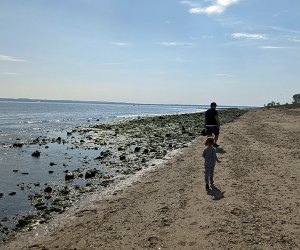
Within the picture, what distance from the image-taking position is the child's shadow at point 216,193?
1212cm

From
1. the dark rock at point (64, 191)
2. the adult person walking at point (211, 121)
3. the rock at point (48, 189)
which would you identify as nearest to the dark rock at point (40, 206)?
the dark rock at point (64, 191)

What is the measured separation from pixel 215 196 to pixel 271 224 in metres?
2.91

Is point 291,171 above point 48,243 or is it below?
above

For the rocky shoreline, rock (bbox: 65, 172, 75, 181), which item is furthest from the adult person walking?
rock (bbox: 65, 172, 75, 181)

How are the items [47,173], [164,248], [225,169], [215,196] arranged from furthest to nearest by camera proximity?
[47,173], [225,169], [215,196], [164,248]

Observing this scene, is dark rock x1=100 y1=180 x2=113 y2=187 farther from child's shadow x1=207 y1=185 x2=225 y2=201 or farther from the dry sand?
child's shadow x1=207 y1=185 x2=225 y2=201

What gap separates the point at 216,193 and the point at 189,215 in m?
2.31

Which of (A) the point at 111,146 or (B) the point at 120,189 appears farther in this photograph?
(A) the point at 111,146

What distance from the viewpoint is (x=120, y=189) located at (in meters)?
15.3

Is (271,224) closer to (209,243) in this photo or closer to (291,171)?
(209,243)

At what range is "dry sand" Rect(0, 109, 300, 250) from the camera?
893 centimetres

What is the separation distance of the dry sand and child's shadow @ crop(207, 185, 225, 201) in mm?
34

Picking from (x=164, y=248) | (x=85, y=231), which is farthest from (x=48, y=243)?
(x=164, y=248)

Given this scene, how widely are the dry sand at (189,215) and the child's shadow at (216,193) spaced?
34 mm
